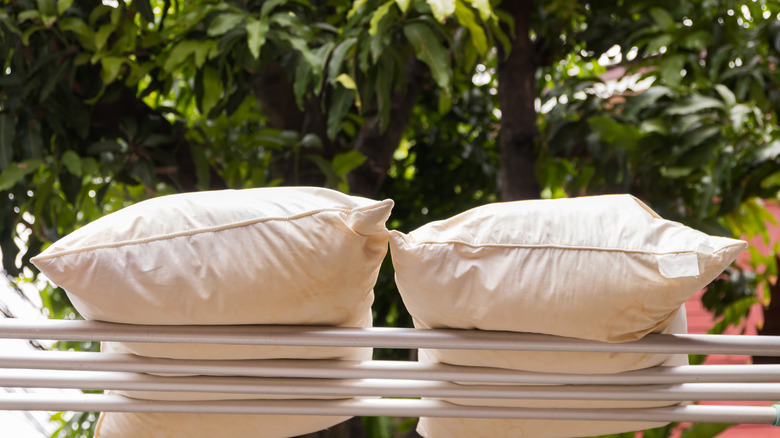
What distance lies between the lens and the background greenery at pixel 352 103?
63.6 inches

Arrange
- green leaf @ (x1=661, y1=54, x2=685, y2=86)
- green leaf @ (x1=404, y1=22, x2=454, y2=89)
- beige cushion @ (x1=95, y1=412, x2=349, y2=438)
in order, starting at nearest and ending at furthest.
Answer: beige cushion @ (x1=95, y1=412, x2=349, y2=438), green leaf @ (x1=404, y1=22, x2=454, y2=89), green leaf @ (x1=661, y1=54, x2=685, y2=86)

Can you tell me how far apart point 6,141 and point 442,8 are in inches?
40.6

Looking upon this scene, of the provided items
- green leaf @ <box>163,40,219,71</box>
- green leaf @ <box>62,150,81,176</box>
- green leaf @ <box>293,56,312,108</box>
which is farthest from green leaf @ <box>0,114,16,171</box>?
green leaf @ <box>293,56,312,108</box>

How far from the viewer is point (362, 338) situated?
755 millimetres

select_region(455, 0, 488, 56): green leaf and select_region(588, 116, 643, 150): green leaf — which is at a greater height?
select_region(455, 0, 488, 56): green leaf

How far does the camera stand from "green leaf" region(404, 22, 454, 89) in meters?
1.49

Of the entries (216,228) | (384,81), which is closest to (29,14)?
(384,81)

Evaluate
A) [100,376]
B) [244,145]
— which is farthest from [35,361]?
[244,145]

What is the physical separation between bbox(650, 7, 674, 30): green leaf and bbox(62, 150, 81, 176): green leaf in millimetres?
1474

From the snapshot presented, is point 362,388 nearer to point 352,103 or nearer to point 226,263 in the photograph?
point 226,263

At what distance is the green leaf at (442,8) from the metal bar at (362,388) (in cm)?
77

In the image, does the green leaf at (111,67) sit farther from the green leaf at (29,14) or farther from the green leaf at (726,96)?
the green leaf at (726,96)

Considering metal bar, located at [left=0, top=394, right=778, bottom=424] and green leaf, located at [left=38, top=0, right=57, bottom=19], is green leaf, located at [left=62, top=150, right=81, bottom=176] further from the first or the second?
metal bar, located at [left=0, top=394, right=778, bottom=424]

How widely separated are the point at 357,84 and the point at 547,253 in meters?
0.94
